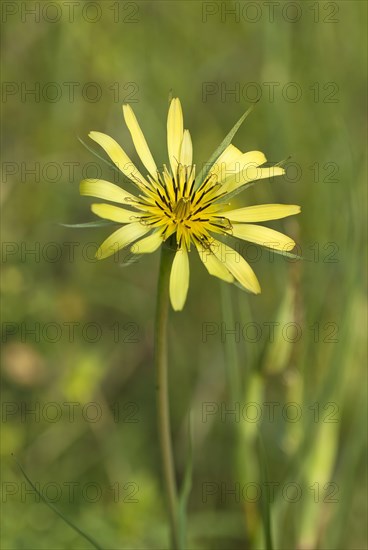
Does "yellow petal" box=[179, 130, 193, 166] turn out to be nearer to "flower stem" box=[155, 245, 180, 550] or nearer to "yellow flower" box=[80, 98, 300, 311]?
"yellow flower" box=[80, 98, 300, 311]

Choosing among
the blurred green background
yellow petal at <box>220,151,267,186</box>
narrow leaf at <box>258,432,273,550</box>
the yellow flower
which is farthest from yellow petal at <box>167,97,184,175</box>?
narrow leaf at <box>258,432,273,550</box>

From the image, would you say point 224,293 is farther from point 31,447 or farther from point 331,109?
point 331,109

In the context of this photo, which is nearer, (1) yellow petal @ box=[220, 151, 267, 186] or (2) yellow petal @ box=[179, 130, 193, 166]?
(1) yellow petal @ box=[220, 151, 267, 186]

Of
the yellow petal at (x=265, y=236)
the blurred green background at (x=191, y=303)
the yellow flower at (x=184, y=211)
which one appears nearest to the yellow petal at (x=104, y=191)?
the yellow flower at (x=184, y=211)

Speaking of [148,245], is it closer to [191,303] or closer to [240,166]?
A: [240,166]

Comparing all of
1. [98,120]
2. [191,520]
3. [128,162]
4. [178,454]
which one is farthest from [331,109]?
[128,162]
